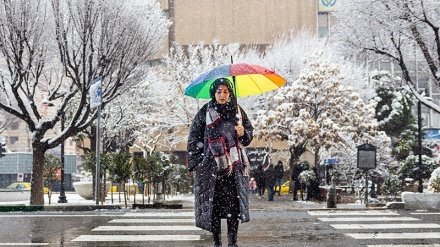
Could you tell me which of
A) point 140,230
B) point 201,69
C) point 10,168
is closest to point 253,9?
point 201,69

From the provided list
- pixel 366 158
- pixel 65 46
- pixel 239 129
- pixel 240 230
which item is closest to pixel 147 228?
pixel 240 230

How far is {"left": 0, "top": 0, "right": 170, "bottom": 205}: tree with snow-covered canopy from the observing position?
18.6m

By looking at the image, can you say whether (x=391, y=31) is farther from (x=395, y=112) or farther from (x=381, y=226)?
(x=395, y=112)

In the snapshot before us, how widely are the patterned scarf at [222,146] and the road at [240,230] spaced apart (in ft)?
6.21

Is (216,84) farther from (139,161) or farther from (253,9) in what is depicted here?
(253,9)

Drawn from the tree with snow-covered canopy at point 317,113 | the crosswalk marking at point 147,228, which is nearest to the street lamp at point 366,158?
the crosswalk marking at point 147,228

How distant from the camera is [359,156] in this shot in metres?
18.0

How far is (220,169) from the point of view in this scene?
640 centimetres

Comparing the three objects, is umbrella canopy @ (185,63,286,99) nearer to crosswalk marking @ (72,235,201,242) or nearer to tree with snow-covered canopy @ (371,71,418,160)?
crosswalk marking @ (72,235,201,242)

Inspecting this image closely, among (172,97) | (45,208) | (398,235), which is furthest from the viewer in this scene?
(172,97)

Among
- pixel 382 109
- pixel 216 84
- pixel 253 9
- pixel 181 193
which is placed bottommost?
pixel 181 193

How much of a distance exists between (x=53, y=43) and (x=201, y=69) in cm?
2067

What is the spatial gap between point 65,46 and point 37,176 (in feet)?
14.0

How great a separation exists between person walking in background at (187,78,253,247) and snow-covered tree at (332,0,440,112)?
42.1ft
